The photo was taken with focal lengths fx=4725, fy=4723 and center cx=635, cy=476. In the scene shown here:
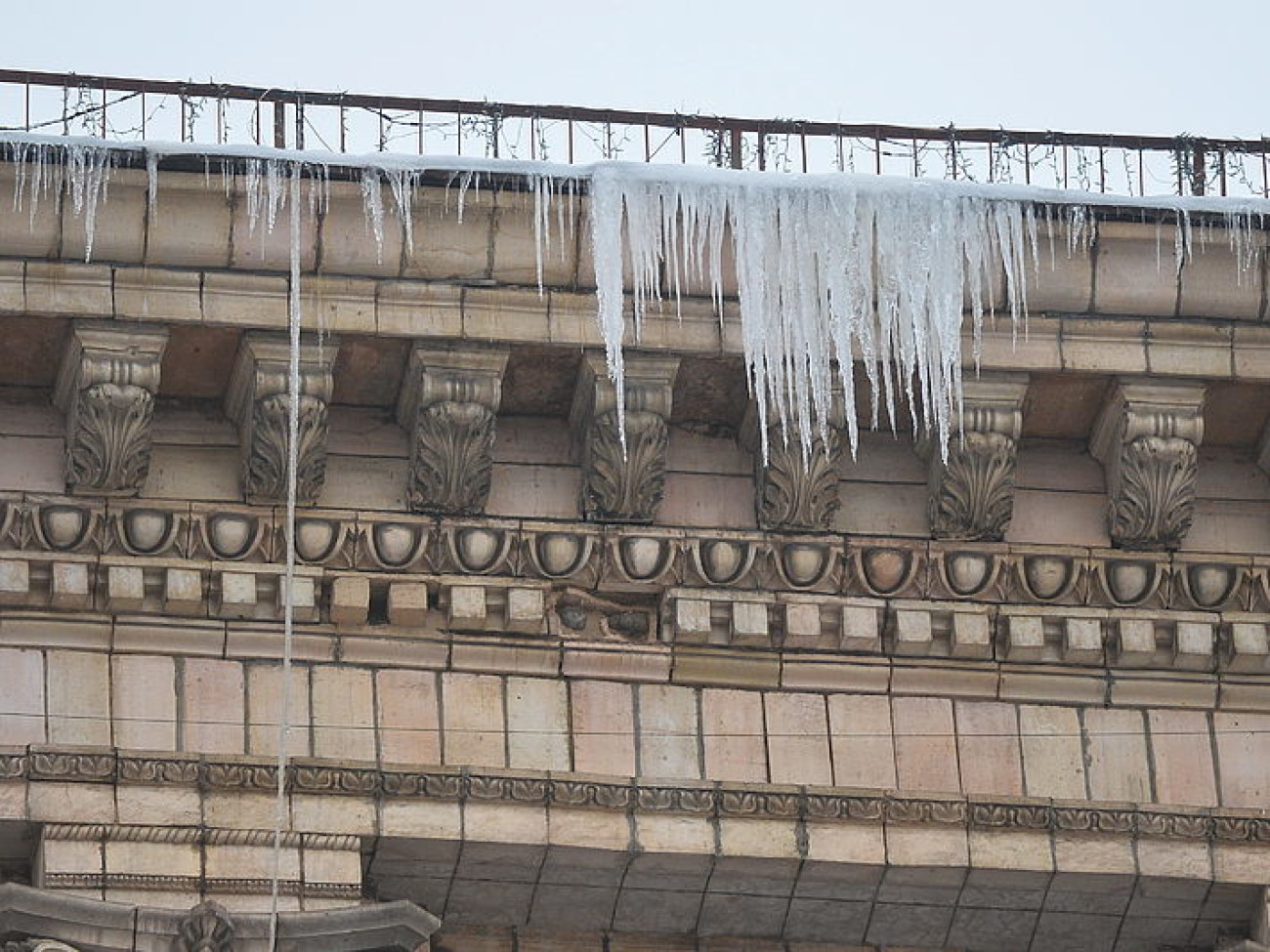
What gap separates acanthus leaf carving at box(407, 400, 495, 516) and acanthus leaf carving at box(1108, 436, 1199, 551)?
2367 mm

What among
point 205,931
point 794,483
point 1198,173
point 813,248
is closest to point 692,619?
point 794,483

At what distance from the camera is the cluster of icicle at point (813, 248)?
16781mm

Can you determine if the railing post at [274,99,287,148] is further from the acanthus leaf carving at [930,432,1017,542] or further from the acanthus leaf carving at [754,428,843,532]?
the acanthus leaf carving at [930,432,1017,542]

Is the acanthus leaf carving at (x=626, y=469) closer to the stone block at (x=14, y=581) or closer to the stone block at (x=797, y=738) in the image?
the stone block at (x=797, y=738)

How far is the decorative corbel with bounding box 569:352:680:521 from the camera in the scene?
666 inches

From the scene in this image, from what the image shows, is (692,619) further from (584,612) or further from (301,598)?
(301,598)

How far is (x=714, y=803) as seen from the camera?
16594 mm

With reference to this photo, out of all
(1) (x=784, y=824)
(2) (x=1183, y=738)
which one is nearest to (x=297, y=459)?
(1) (x=784, y=824)

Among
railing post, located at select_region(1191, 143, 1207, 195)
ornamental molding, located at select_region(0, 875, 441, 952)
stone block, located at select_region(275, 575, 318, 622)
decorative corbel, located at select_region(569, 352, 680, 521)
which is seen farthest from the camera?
railing post, located at select_region(1191, 143, 1207, 195)

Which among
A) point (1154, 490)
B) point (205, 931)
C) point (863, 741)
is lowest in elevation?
point (205, 931)

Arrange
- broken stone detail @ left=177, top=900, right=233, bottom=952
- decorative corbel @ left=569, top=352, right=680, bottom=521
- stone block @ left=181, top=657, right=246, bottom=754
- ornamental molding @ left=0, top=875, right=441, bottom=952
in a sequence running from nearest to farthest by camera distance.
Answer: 1. ornamental molding @ left=0, top=875, right=441, bottom=952
2. broken stone detail @ left=177, top=900, right=233, bottom=952
3. stone block @ left=181, top=657, right=246, bottom=754
4. decorative corbel @ left=569, top=352, right=680, bottom=521

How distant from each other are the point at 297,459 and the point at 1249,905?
3.77 m

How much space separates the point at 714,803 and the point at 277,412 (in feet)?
6.78

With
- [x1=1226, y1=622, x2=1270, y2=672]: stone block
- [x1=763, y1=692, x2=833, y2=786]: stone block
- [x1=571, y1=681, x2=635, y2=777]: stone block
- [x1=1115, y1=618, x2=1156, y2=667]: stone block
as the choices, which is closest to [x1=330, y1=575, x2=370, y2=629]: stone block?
[x1=571, y1=681, x2=635, y2=777]: stone block
